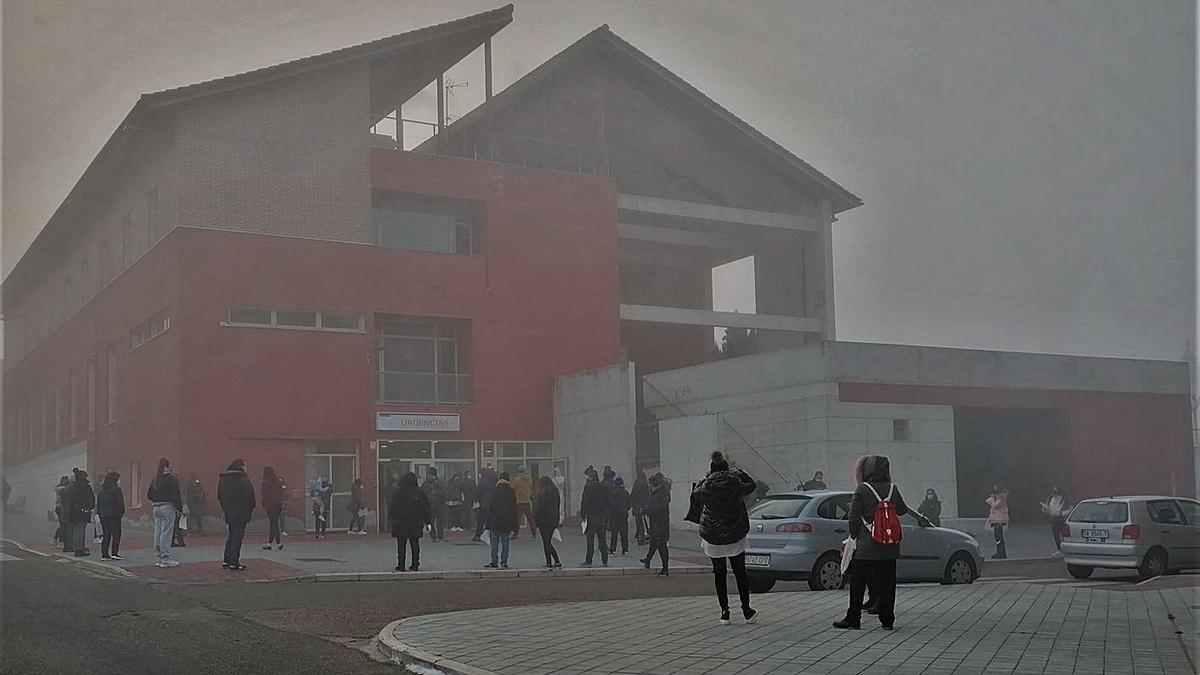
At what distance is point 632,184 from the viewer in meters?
38.9

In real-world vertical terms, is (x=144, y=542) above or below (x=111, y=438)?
below

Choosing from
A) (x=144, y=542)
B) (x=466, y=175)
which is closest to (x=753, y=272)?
(x=466, y=175)

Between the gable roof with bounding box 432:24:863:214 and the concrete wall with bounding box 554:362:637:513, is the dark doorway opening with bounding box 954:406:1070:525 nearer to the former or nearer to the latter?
the concrete wall with bounding box 554:362:637:513

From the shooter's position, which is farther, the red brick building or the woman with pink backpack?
the red brick building

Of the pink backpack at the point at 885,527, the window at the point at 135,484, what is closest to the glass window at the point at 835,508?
the pink backpack at the point at 885,527

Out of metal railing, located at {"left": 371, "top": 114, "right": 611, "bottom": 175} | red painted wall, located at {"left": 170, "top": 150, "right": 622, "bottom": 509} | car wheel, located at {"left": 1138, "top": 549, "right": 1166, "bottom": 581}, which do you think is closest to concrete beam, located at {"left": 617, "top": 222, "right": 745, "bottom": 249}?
red painted wall, located at {"left": 170, "top": 150, "right": 622, "bottom": 509}

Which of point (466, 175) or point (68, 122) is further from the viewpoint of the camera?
point (466, 175)

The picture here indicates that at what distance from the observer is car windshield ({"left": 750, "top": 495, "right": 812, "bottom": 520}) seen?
15617mm

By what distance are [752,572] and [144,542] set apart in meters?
14.4

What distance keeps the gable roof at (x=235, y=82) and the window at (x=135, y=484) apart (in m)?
5.35

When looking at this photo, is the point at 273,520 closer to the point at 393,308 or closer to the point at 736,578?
the point at 393,308

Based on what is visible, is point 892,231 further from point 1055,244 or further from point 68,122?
point 68,122

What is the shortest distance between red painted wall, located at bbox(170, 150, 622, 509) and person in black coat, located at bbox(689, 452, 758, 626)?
70.3 ft

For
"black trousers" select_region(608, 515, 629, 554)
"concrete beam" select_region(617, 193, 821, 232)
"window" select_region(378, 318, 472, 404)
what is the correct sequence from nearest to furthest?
"black trousers" select_region(608, 515, 629, 554) < "window" select_region(378, 318, 472, 404) < "concrete beam" select_region(617, 193, 821, 232)
